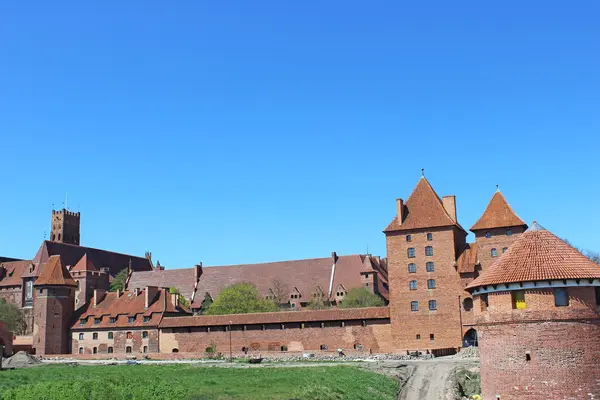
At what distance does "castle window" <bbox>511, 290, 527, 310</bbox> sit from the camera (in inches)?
929

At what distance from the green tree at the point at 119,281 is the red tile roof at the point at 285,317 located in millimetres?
39248

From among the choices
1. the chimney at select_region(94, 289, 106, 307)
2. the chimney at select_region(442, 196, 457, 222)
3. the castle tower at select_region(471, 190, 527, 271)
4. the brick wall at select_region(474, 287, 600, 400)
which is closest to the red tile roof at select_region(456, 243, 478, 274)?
the castle tower at select_region(471, 190, 527, 271)

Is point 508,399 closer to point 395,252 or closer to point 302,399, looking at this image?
point 302,399

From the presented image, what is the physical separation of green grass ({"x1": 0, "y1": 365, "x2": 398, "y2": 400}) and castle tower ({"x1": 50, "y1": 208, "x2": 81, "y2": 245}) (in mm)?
88709

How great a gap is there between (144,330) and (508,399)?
52.0 meters

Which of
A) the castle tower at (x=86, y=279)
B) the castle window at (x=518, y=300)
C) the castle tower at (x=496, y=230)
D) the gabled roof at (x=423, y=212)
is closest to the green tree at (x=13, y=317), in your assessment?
the castle tower at (x=86, y=279)

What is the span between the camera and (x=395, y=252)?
58.6m

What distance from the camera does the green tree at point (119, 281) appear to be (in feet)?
335

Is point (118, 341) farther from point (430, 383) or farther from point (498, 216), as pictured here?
point (430, 383)

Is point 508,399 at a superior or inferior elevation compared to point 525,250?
inferior

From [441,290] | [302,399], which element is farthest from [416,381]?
[441,290]

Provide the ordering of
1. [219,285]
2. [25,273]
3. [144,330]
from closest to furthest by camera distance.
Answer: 1. [144,330]
2. [219,285]
3. [25,273]

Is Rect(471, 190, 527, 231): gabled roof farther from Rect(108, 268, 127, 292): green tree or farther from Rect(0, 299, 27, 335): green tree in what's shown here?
Rect(108, 268, 127, 292): green tree

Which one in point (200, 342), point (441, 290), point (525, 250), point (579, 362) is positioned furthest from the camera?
point (200, 342)
